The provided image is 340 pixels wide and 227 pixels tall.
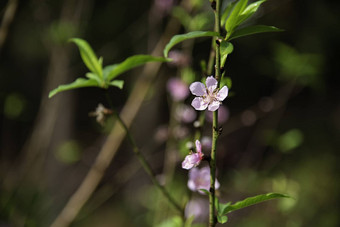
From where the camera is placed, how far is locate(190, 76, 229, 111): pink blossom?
0.59m

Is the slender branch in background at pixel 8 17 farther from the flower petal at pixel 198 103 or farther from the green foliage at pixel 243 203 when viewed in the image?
the green foliage at pixel 243 203

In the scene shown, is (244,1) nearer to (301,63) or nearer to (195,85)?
(195,85)

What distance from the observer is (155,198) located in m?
2.01

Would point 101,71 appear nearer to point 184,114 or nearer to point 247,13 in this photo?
point 247,13

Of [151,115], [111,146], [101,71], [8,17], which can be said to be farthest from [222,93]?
[151,115]

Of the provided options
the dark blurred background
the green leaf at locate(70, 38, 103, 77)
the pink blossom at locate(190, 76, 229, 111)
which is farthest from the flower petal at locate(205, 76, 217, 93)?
the dark blurred background

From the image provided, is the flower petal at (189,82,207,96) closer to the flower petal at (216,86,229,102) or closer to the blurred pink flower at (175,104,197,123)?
the flower petal at (216,86,229,102)

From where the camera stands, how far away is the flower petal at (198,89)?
25.3 inches

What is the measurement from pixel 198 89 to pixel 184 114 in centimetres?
87

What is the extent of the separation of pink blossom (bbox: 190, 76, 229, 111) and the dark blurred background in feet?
1.33

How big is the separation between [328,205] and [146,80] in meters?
3.64

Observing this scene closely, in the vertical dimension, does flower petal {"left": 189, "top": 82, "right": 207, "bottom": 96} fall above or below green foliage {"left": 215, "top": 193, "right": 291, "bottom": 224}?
above

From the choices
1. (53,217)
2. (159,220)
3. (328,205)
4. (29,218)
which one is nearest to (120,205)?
(53,217)

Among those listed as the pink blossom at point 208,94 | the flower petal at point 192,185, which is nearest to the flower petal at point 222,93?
the pink blossom at point 208,94
